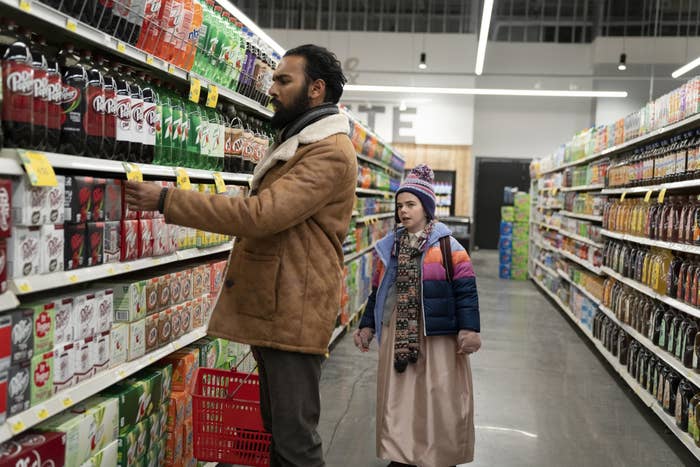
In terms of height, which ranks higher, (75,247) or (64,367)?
(75,247)

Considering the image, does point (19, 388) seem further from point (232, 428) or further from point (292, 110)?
point (292, 110)

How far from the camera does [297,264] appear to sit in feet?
7.18

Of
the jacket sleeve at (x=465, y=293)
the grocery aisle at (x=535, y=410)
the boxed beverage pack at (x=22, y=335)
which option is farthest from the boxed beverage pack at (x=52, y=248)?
the grocery aisle at (x=535, y=410)

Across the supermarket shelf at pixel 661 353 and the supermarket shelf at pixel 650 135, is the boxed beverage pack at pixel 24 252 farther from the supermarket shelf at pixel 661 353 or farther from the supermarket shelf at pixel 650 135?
the supermarket shelf at pixel 650 135

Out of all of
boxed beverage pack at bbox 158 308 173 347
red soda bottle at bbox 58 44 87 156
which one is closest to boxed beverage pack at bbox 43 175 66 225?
red soda bottle at bbox 58 44 87 156

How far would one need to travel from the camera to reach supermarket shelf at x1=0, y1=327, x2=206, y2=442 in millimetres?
1852

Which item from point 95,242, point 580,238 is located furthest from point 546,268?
point 95,242

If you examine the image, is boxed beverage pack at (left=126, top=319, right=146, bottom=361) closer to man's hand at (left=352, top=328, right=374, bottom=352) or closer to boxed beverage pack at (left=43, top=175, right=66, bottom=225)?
boxed beverage pack at (left=43, top=175, right=66, bottom=225)

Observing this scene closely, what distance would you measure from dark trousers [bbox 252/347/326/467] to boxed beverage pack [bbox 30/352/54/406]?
26.1 inches

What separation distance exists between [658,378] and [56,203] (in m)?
4.20

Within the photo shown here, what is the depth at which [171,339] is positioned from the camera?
2.95 meters

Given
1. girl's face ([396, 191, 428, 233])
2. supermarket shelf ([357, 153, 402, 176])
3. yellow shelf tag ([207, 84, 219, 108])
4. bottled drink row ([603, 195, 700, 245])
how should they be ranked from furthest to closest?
supermarket shelf ([357, 153, 402, 176]) → bottled drink row ([603, 195, 700, 245]) → girl's face ([396, 191, 428, 233]) → yellow shelf tag ([207, 84, 219, 108])

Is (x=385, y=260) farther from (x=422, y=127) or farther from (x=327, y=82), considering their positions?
(x=422, y=127)

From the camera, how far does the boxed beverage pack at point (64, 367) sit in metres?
2.10
